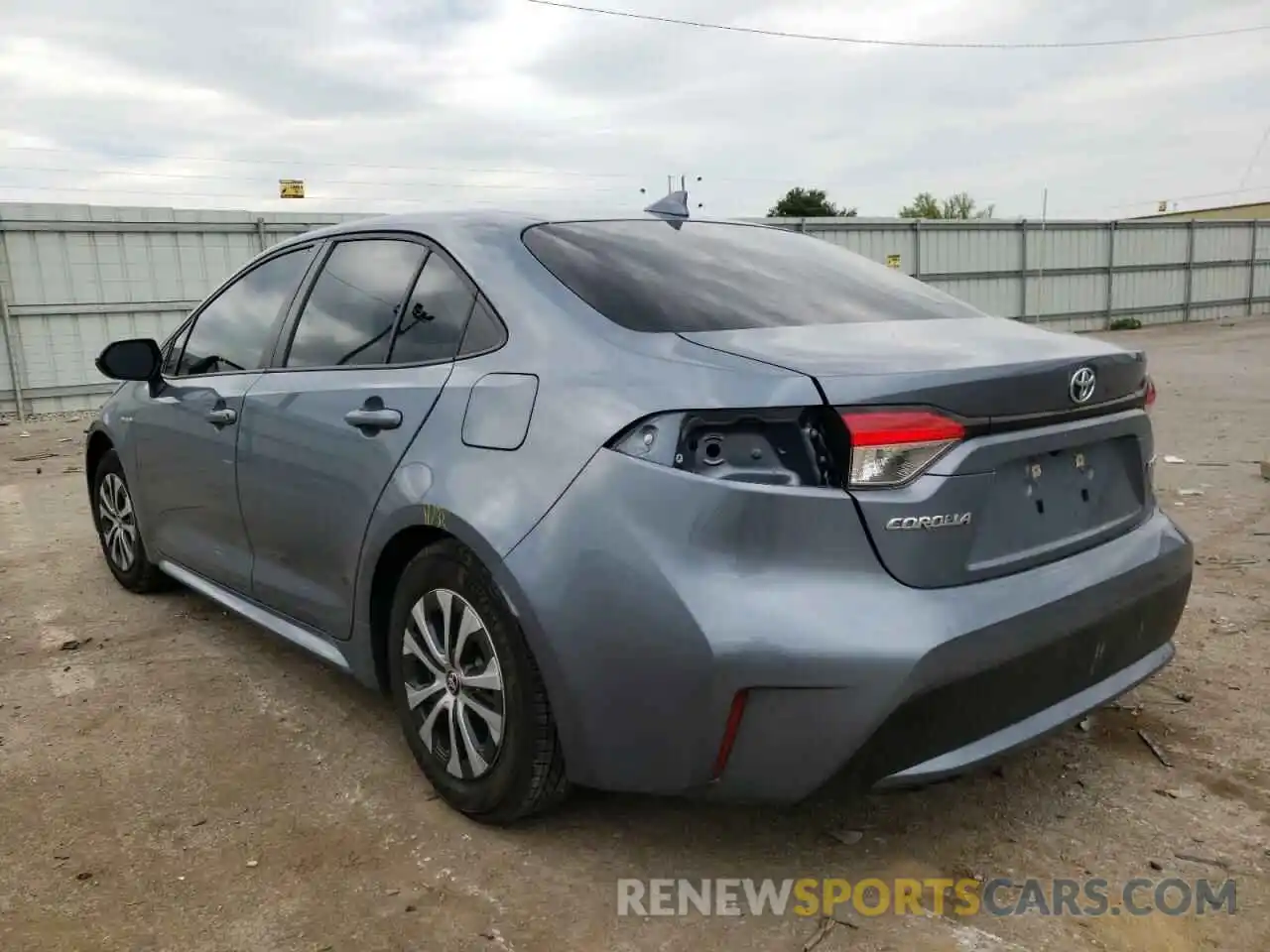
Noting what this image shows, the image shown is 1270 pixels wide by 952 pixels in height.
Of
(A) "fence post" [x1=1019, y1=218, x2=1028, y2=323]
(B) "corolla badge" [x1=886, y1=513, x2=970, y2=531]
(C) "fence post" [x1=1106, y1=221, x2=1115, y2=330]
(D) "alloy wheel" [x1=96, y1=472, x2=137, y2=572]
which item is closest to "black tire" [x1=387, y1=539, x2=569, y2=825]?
(B) "corolla badge" [x1=886, y1=513, x2=970, y2=531]

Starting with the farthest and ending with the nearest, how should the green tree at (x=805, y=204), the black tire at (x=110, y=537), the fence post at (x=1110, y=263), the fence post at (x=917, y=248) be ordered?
the green tree at (x=805, y=204)
the fence post at (x=1110, y=263)
the fence post at (x=917, y=248)
the black tire at (x=110, y=537)

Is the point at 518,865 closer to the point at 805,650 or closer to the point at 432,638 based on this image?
the point at 432,638

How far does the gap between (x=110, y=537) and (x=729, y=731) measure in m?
3.69


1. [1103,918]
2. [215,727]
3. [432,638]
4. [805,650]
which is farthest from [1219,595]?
[215,727]

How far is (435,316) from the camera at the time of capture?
2617 millimetres

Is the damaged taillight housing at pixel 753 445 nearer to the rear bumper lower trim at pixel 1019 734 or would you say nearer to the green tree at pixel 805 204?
the rear bumper lower trim at pixel 1019 734

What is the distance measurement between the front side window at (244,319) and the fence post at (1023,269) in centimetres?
2251

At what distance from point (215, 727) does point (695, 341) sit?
6.61ft

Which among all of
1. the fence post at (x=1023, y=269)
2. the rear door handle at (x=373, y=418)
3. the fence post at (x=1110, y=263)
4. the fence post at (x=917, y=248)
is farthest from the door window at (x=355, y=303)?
the fence post at (x=1110, y=263)

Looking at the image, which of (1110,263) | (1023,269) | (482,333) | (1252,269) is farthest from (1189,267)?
(482,333)

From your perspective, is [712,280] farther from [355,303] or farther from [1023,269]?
[1023,269]

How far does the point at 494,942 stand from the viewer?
2.03 m

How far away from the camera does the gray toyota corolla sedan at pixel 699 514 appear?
1.89 m

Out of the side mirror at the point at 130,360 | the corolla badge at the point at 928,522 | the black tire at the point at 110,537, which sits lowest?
the black tire at the point at 110,537
